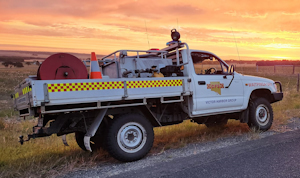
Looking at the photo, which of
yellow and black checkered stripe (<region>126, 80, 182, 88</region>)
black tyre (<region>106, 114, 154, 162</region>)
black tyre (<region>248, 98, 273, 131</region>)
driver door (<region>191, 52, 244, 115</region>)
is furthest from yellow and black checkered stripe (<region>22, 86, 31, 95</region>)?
black tyre (<region>248, 98, 273, 131</region>)

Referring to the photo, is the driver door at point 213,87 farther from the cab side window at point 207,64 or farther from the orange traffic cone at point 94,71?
the orange traffic cone at point 94,71

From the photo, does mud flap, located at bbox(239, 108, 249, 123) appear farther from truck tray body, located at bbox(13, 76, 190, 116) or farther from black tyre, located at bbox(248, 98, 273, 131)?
truck tray body, located at bbox(13, 76, 190, 116)

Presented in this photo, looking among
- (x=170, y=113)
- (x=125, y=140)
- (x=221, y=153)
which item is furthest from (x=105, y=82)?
(x=221, y=153)

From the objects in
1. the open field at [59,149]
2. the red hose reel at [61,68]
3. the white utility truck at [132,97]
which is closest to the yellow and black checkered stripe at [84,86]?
the white utility truck at [132,97]

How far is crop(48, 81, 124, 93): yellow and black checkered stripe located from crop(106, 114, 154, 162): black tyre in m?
0.65

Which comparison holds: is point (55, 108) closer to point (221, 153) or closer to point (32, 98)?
point (32, 98)

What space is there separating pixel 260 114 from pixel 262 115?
8cm

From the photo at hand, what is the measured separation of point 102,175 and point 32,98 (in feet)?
5.56

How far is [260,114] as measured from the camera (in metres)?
7.47

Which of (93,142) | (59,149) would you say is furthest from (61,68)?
(59,149)

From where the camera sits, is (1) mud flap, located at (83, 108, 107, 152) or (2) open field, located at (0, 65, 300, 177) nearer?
(2) open field, located at (0, 65, 300, 177)

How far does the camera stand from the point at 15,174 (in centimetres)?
447

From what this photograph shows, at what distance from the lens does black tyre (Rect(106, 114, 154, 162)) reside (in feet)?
16.2

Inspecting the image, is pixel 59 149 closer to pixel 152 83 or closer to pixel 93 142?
pixel 93 142
